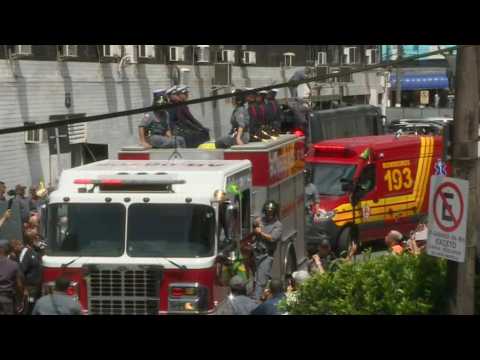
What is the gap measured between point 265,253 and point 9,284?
3824 mm

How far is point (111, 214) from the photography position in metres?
11.9

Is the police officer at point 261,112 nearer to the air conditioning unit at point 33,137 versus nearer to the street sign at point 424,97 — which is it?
the air conditioning unit at point 33,137

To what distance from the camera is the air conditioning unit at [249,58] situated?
3491 cm

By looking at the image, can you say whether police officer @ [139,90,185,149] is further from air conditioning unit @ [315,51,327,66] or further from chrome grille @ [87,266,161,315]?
air conditioning unit @ [315,51,327,66]

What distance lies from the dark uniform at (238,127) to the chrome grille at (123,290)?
157 inches

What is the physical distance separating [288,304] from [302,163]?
925cm

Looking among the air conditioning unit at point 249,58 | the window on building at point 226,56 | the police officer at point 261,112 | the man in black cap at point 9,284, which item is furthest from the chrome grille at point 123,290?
the air conditioning unit at point 249,58

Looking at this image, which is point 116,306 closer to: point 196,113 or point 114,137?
point 114,137

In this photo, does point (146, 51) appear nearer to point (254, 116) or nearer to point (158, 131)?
point (254, 116)

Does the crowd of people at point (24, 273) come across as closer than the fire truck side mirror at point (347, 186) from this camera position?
Yes

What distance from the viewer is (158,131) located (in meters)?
15.2

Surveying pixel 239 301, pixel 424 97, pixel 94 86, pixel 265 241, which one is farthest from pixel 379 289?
pixel 424 97
